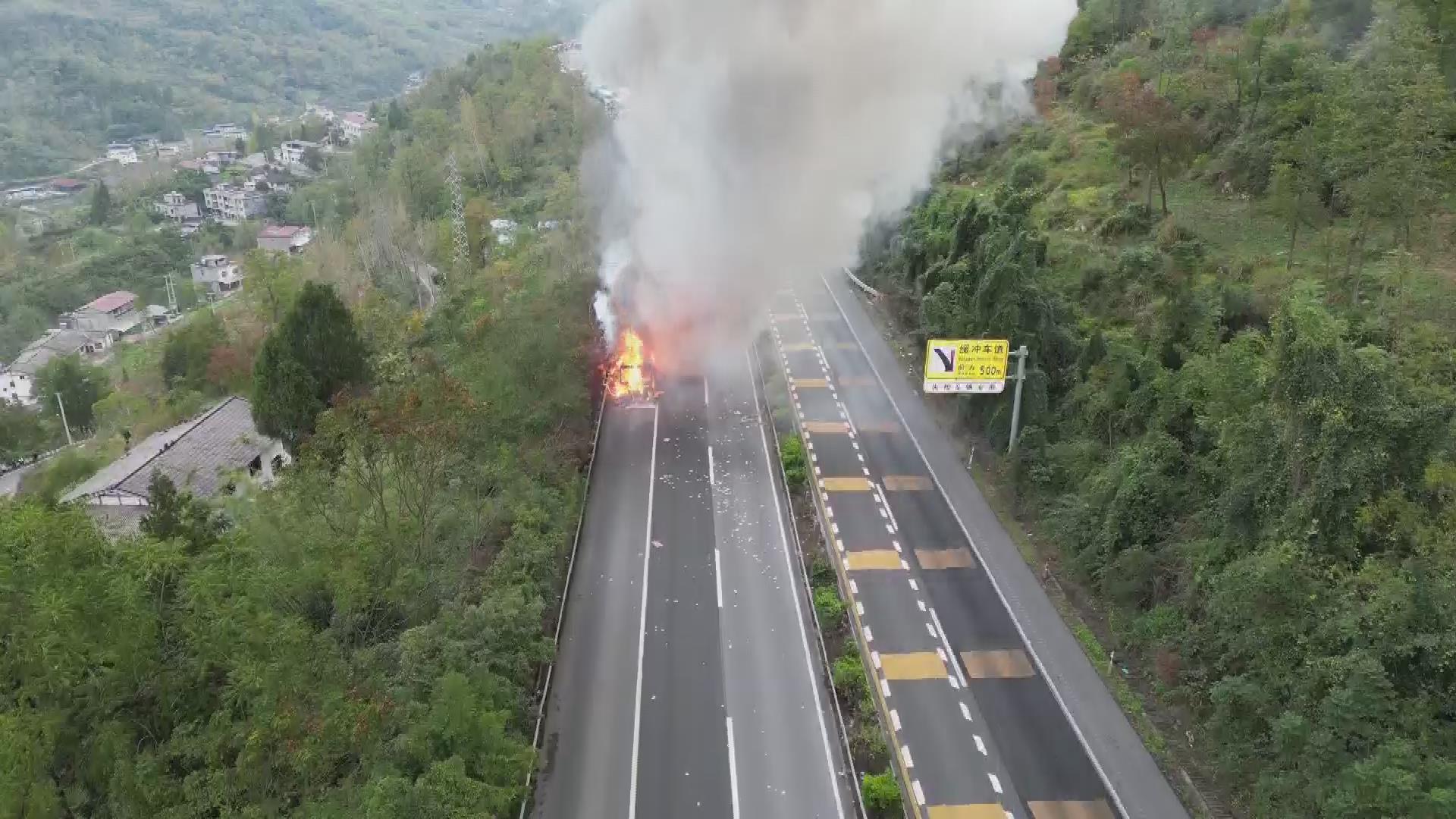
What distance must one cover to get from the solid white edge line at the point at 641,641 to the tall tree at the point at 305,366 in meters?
12.3

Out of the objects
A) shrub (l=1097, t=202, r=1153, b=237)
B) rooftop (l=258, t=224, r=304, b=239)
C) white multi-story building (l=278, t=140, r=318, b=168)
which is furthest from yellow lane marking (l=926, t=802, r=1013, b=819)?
white multi-story building (l=278, t=140, r=318, b=168)

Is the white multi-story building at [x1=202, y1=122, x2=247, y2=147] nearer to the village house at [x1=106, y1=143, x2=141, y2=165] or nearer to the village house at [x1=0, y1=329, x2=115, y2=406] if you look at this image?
the village house at [x1=106, y1=143, x2=141, y2=165]

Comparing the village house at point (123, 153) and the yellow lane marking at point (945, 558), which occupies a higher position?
the village house at point (123, 153)

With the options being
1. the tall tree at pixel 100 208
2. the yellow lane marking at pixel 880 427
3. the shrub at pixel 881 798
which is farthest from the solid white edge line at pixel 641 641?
the tall tree at pixel 100 208

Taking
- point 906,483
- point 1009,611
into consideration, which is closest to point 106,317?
point 906,483

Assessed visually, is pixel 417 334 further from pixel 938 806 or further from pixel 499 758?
pixel 938 806

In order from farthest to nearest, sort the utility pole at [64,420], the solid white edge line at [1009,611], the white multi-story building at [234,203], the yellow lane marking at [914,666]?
the white multi-story building at [234,203] < the utility pole at [64,420] < the yellow lane marking at [914,666] < the solid white edge line at [1009,611]

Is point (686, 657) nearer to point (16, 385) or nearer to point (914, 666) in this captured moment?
point (914, 666)

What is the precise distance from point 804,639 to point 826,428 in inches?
493

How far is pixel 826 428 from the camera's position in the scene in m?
36.5

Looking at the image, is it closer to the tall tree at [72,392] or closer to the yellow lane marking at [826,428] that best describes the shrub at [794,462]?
the yellow lane marking at [826,428]

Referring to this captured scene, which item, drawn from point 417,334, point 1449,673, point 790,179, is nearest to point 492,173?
point 417,334

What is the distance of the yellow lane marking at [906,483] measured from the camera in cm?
3216

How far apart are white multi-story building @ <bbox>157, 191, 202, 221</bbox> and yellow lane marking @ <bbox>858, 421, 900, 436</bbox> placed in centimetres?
12394
